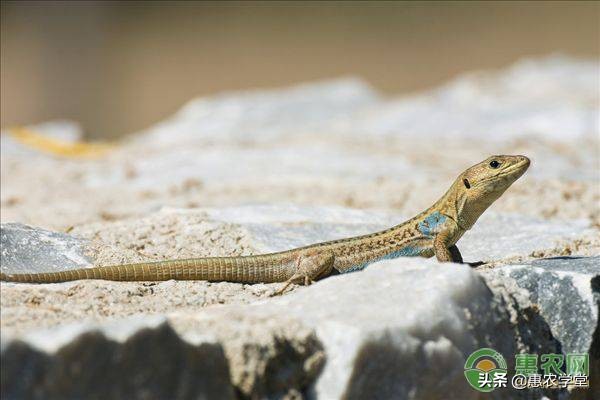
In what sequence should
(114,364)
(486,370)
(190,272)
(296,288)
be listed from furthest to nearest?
(296,288), (190,272), (486,370), (114,364)

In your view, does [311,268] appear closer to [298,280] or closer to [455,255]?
[298,280]

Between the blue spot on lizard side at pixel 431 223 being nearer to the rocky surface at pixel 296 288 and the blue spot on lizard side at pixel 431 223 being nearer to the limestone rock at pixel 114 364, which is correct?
the rocky surface at pixel 296 288

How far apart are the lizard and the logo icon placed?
0.98 metres

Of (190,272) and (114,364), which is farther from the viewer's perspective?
→ (190,272)

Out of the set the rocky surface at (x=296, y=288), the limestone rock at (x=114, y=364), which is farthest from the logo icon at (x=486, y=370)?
the limestone rock at (x=114, y=364)

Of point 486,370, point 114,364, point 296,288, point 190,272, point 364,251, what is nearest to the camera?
point 114,364

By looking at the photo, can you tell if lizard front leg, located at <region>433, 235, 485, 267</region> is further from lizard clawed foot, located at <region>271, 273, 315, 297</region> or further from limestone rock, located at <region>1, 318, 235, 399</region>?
limestone rock, located at <region>1, 318, 235, 399</region>

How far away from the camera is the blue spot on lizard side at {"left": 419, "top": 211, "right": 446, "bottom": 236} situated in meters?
4.27

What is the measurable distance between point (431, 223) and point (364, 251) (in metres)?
0.36

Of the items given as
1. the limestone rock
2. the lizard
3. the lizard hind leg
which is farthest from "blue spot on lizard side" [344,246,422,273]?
the limestone rock

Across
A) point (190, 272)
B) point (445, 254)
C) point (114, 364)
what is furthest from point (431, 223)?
point (114, 364)

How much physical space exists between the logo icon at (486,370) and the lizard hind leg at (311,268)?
0.98 meters

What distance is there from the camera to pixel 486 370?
10.3 ft

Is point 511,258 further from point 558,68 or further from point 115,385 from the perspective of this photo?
point 558,68
